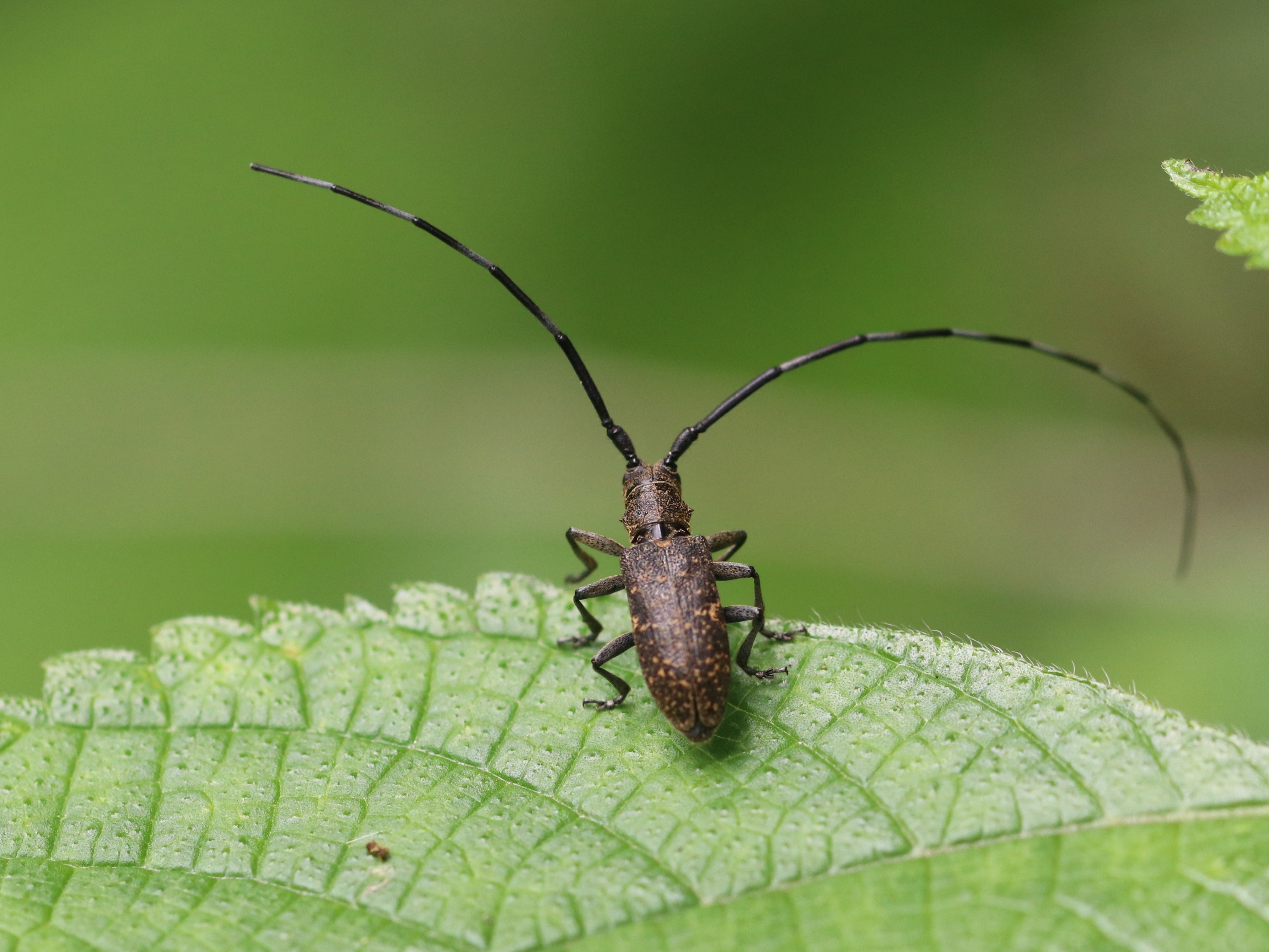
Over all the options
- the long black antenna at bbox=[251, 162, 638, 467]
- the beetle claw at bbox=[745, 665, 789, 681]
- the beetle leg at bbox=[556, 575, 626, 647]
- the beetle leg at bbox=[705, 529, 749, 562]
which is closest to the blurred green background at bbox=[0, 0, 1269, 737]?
the beetle leg at bbox=[705, 529, 749, 562]

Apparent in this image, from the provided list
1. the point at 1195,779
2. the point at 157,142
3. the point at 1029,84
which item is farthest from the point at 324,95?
the point at 1195,779

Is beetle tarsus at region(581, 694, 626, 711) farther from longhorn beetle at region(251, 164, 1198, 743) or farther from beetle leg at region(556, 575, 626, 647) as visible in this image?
beetle leg at region(556, 575, 626, 647)

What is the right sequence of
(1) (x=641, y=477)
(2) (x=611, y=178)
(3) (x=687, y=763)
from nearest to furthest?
1. (3) (x=687, y=763)
2. (1) (x=641, y=477)
3. (2) (x=611, y=178)

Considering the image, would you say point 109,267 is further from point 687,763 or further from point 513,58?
point 687,763

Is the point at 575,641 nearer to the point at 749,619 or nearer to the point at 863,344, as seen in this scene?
the point at 749,619

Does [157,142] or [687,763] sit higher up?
[157,142]
